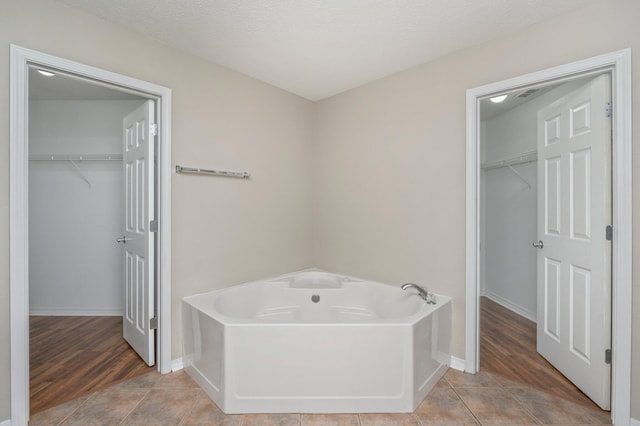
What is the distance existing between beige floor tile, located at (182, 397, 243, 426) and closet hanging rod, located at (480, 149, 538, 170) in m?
3.45

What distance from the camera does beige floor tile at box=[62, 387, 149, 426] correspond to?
1.75 m

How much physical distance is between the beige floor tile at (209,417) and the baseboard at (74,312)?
2.11 meters

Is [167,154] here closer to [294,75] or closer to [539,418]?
[294,75]

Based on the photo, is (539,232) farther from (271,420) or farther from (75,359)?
(75,359)

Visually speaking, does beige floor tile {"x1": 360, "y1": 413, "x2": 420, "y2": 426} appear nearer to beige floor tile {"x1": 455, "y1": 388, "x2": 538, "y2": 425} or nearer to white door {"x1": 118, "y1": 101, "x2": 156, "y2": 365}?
beige floor tile {"x1": 455, "y1": 388, "x2": 538, "y2": 425}

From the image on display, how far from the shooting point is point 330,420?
1.76m

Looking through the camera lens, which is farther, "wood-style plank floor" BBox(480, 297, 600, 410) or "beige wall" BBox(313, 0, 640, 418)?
"wood-style plank floor" BBox(480, 297, 600, 410)

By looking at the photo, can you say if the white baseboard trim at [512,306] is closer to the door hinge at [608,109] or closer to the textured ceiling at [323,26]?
the door hinge at [608,109]

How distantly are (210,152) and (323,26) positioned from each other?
3.98 ft

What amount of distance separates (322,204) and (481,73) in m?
1.79

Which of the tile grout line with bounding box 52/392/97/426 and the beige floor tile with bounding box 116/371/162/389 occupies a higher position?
the beige floor tile with bounding box 116/371/162/389

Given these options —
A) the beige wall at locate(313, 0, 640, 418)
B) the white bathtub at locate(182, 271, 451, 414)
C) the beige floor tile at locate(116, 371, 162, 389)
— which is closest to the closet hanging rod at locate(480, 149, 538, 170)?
the beige wall at locate(313, 0, 640, 418)

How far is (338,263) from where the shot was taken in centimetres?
319

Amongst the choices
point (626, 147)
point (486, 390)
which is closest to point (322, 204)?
point (486, 390)
